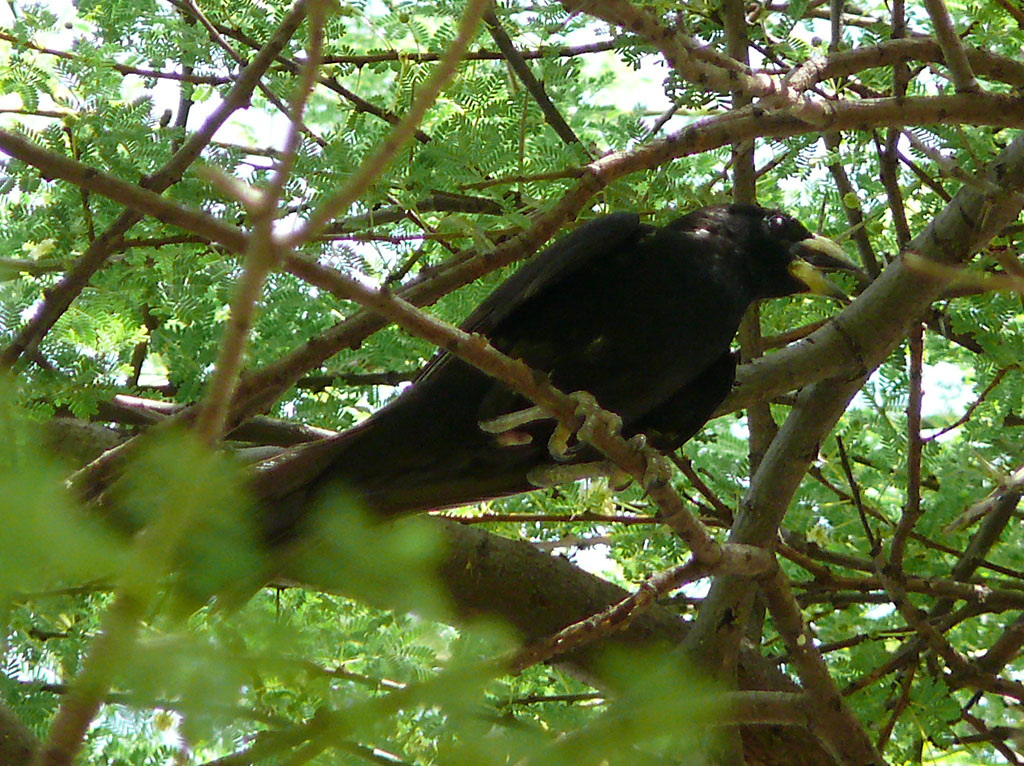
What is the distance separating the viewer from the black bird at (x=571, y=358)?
361 cm

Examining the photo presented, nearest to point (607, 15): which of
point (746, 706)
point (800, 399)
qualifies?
point (746, 706)

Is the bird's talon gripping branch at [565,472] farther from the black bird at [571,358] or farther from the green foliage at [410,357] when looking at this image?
the green foliage at [410,357]

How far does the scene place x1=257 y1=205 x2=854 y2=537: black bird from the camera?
3605mm

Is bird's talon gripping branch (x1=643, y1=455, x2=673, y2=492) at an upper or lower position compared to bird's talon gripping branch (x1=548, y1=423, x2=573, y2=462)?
lower

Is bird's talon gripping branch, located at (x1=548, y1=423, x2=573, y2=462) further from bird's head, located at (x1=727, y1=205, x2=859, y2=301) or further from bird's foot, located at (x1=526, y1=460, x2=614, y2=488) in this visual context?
bird's head, located at (x1=727, y1=205, x2=859, y2=301)

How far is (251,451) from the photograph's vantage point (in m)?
3.65

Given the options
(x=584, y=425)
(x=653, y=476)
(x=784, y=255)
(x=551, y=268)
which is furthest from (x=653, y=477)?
(x=784, y=255)

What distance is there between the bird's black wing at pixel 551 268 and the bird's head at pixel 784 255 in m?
0.62

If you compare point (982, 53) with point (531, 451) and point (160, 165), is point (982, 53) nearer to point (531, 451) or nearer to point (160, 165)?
point (531, 451)

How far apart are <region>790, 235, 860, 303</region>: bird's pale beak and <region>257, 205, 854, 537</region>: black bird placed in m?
0.30

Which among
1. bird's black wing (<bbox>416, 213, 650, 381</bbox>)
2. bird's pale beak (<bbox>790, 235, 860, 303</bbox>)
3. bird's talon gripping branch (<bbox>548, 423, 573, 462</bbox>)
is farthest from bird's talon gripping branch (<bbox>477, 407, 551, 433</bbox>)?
bird's pale beak (<bbox>790, 235, 860, 303</bbox>)

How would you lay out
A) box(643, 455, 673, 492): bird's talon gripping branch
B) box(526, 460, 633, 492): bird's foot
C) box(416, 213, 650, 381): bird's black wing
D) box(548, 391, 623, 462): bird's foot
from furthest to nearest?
box(526, 460, 633, 492): bird's foot < box(416, 213, 650, 381): bird's black wing < box(643, 455, 673, 492): bird's talon gripping branch < box(548, 391, 623, 462): bird's foot

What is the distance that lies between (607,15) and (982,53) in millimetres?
1484

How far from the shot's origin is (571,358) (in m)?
3.76
